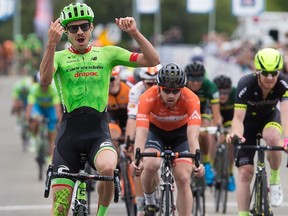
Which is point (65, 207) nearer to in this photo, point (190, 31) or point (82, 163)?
point (82, 163)

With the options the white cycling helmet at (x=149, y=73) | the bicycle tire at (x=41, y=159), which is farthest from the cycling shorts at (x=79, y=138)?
the bicycle tire at (x=41, y=159)

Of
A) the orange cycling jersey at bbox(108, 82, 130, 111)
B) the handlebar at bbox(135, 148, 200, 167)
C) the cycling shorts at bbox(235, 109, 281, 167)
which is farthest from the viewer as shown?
the orange cycling jersey at bbox(108, 82, 130, 111)

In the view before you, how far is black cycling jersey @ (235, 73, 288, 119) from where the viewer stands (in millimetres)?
12844

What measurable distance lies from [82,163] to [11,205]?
671 cm

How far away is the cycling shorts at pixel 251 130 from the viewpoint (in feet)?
42.9

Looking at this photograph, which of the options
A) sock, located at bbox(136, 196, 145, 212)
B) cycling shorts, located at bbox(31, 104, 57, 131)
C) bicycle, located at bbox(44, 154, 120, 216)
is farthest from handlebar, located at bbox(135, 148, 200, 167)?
cycling shorts, located at bbox(31, 104, 57, 131)

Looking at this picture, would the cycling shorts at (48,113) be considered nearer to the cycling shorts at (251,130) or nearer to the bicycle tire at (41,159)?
the bicycle tire at (41,159)

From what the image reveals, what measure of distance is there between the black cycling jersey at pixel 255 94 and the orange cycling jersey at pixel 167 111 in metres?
0.67

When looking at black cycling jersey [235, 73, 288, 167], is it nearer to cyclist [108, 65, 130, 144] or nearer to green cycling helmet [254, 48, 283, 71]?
green cycling helmet [254, 48, 283, 71]

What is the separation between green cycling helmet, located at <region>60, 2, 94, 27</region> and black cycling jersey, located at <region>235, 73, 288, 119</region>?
2425 millimetres

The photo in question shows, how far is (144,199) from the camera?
13.9 metres

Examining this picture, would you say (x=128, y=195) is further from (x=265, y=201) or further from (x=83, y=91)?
(x=83, y=91)

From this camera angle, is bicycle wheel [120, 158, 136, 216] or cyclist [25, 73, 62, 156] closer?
bicycle wheel [120, 158, 136, 216]

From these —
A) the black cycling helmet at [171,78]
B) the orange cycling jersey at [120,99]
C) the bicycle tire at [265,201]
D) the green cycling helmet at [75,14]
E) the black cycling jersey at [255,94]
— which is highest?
the green cycling helmet at [75,14]
